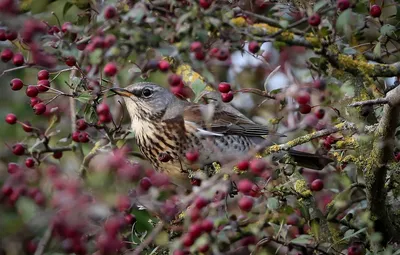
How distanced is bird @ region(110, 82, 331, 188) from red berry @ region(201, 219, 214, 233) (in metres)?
1.26

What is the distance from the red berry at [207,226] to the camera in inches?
84.5

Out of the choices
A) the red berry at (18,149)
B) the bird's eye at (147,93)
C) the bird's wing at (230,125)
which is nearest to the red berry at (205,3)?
the red berry at (18,149)

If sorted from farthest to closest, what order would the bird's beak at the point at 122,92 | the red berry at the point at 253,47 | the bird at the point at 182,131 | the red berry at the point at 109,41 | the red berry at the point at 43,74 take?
1. the bird at the point at 182,131
2. the bird's beak at the point at 122,92
3. the red berry at the point at 43,74
4. the red berry at the point at 253,47
5. the red berry at the point at 109,41

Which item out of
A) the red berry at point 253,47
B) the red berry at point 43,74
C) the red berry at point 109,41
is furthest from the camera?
the red berry at point 43,74

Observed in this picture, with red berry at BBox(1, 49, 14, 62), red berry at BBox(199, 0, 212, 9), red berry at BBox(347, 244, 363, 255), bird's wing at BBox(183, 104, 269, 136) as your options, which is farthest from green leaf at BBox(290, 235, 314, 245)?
bird's wing at BBox(183, 104, 269, 136)

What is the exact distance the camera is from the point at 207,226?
215 centimetres

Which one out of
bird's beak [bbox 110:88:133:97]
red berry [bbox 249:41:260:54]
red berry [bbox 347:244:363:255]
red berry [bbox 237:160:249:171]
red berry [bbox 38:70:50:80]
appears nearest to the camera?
red berry [bbox 237:160:249:171]

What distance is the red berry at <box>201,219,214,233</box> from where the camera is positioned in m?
2.15

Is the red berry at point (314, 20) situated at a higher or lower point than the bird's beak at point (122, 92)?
higher

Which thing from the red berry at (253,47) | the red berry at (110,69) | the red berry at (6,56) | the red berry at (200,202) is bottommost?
the red berry at (6,56)

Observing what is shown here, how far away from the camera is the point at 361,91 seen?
3.15m

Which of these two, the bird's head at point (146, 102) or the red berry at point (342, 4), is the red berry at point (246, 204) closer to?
the red berry at point (342, 4)

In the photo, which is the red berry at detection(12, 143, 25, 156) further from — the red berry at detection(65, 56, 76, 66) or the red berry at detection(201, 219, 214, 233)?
the red berry at detection(201, 219, 214, 233)

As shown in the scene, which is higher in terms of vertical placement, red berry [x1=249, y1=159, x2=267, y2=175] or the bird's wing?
red berry [x1=249, y1=159, x2=267, y2=175]
